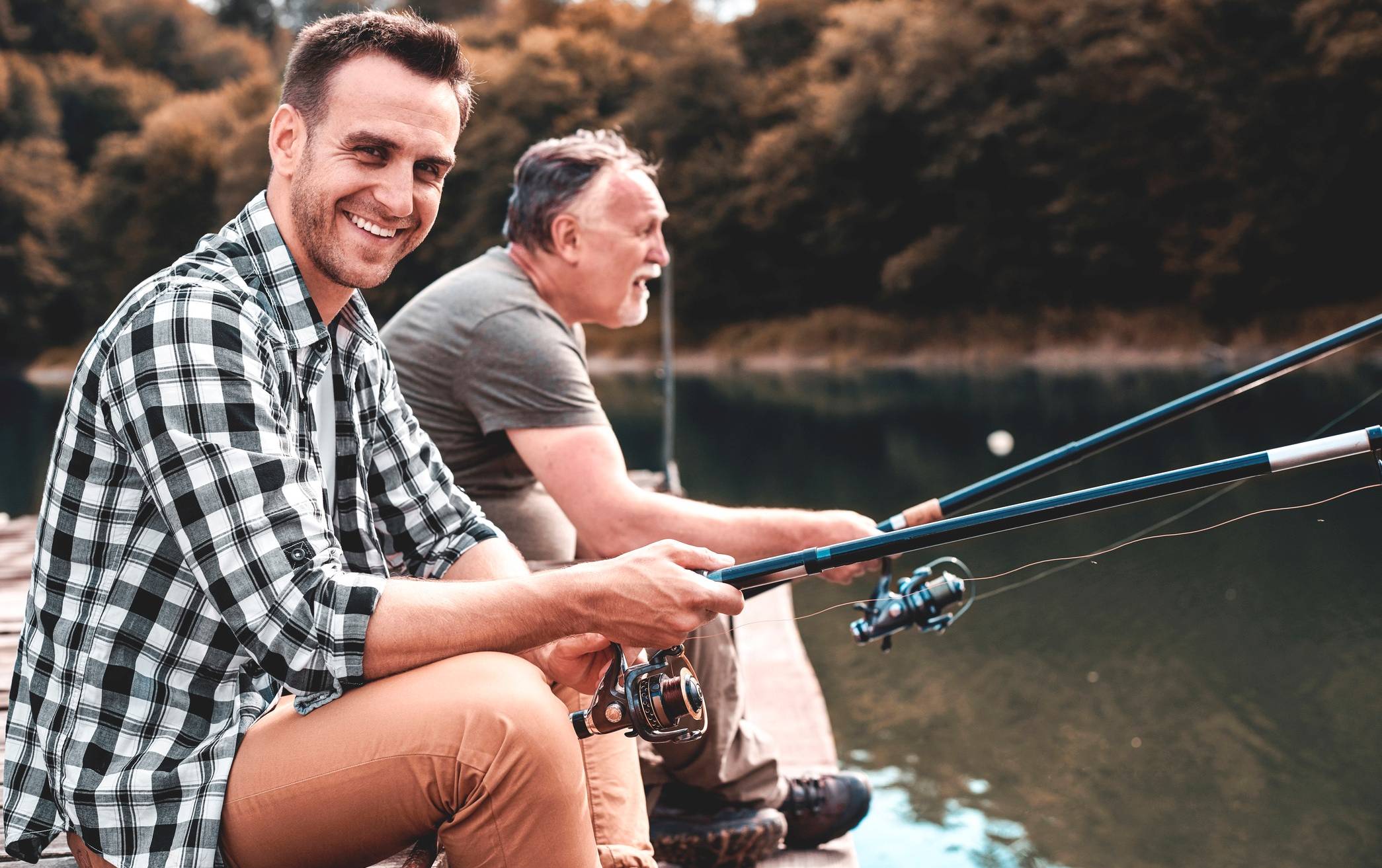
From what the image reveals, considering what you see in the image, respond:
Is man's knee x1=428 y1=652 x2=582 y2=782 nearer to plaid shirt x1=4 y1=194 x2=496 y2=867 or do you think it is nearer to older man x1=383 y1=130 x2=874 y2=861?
plaid shirt x1=4 y1=194 x2=496 y2=867

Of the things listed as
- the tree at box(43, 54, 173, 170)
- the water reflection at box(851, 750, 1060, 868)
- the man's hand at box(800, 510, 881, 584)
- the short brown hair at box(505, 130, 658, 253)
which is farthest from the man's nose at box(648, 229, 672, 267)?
the tree at box(43, 54, 173, 170)

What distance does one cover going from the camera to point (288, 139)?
1.79 meters

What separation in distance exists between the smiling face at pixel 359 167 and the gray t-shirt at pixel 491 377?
934 millimetres

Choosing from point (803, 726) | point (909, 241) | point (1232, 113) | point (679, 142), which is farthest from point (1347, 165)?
point (803, 726)

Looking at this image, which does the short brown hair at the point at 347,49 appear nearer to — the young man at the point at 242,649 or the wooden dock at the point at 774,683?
the young man at the point at 242,649

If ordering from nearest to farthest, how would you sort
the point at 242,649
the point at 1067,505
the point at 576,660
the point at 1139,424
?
the point at 242,649
the point at 1067,505
the point at 576,660
the point at 1139,424

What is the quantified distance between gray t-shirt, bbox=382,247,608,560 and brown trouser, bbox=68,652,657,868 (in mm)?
1264

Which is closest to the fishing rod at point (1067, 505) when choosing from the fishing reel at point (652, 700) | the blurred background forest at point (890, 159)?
the fishing reel at point (652, 700)

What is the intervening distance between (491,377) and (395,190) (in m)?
1.00

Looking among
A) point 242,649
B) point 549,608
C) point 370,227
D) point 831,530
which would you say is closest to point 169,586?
point 242,649

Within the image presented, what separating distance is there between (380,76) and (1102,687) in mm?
5988

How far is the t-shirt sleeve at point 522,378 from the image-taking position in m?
2.75

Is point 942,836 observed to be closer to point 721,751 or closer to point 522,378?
point 721,751

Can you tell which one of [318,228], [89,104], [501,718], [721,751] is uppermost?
[89,104]
